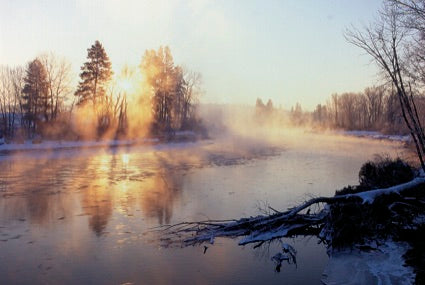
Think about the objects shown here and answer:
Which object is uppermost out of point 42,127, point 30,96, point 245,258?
point 30,96

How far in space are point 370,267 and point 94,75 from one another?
48.6 meters

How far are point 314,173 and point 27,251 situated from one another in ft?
54.2

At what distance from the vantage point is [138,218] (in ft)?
39.8

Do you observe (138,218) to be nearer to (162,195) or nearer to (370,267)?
(162,195)

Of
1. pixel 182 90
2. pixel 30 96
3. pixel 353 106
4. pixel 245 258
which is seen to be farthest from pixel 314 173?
pixel 353 106

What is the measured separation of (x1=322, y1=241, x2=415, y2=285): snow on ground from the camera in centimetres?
730

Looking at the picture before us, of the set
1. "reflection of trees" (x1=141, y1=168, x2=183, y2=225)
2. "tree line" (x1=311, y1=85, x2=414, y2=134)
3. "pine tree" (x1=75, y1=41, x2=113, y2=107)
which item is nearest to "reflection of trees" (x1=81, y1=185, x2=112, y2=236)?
"reflection of trees" (x1=141, y1=168, x2=183, y2=225)

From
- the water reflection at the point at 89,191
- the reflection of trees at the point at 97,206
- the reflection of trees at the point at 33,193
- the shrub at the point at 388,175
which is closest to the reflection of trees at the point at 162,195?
the water reflection at the point at 89,191

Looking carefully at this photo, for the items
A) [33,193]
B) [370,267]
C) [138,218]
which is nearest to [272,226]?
[370,267]

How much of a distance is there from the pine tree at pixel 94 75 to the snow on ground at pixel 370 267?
4687cm

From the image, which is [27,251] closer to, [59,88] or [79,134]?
[79,134]

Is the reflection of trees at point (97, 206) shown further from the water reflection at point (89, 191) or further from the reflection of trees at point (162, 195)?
the reflection of trees at point (162, 195)

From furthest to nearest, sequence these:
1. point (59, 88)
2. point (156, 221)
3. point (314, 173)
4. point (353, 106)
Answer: point (353, 106), point (59, 88), point (314, 173), point (156, 221)

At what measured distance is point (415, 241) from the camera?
8.80 meters
